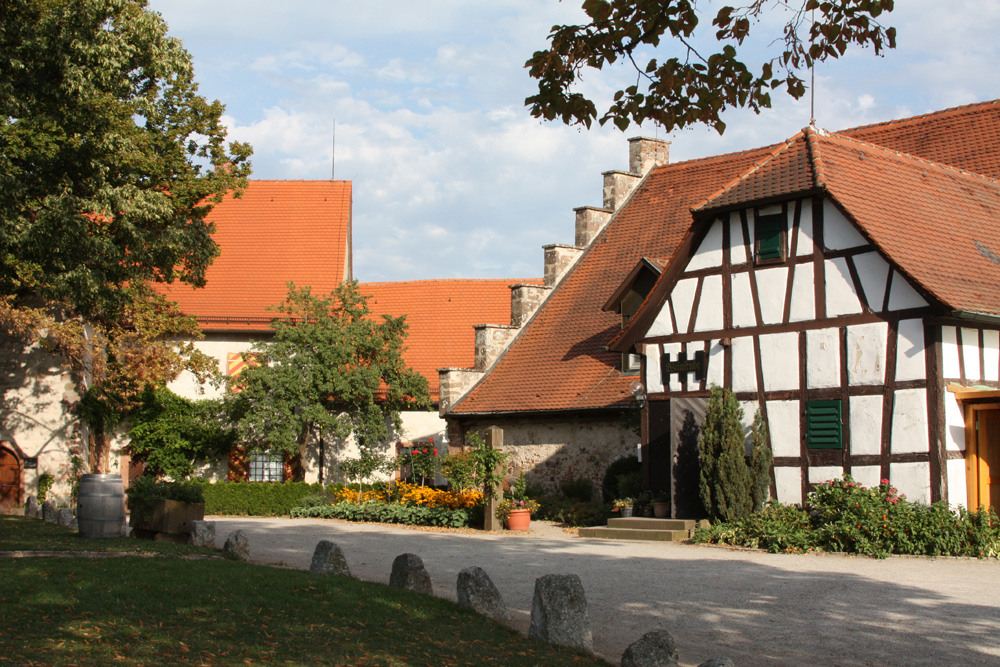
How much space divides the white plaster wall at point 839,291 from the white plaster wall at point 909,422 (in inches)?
61.8

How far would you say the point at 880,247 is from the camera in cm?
1590

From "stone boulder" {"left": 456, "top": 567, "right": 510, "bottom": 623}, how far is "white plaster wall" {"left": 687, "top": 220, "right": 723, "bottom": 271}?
10.9m

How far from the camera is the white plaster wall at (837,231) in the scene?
16531 millimetres

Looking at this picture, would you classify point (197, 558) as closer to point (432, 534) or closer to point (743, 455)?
point (432, 534)

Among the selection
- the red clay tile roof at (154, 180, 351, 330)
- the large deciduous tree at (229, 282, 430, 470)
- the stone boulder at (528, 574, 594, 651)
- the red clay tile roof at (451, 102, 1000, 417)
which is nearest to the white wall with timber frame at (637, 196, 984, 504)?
the red clay tile roof at (451, 102, 1000, 417)

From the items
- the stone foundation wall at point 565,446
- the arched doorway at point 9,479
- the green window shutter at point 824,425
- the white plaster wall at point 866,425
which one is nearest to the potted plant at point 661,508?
the stone foundation wall at point 565,446

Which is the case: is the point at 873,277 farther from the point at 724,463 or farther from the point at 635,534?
the point at 635,534

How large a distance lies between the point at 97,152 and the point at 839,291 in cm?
1166

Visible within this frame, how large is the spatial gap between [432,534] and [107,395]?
429 inches

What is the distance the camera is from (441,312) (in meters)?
33.8

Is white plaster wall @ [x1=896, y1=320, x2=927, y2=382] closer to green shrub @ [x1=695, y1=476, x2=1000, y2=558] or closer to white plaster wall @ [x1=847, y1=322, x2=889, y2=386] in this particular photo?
white plaster wall @ [x1=847, y1=322, x2=889, y2=386]

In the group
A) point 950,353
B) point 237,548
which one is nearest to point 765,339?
point 950,353

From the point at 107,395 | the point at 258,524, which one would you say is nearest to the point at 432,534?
the point at 258,524

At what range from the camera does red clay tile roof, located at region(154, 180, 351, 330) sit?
1206 inches
